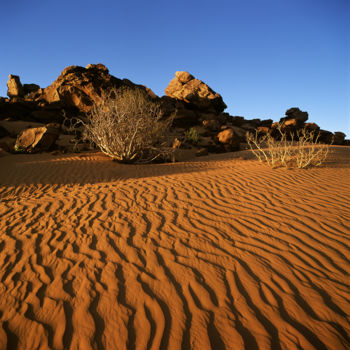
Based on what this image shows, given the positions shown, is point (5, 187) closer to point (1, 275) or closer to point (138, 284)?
point (1, 275)

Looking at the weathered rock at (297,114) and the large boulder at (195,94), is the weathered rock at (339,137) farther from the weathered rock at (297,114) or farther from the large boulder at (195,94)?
the large boulder at (195,94)

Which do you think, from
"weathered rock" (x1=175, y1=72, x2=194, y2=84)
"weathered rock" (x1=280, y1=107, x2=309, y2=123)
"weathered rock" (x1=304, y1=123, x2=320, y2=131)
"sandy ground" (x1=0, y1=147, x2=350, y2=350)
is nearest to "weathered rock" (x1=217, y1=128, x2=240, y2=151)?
"weathered rock" (x1=304, y1=123, x2=320, y2=131)

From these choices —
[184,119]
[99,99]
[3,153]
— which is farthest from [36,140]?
[184,119]

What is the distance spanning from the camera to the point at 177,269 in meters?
2.62

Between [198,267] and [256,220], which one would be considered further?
[256,220]

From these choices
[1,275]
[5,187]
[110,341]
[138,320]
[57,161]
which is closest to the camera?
[110,341]

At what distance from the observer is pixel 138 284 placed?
2404 mm

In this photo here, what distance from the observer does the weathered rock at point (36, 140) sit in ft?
31.3

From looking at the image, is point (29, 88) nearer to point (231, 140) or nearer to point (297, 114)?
point (231, 140)

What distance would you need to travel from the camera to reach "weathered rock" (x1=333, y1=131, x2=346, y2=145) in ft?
51.0

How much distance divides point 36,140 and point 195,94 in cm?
1382

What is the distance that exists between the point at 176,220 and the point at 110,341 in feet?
7.08

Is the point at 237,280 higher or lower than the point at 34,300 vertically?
higher

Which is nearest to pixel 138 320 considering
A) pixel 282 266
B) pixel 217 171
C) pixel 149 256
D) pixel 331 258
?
pixel 149 256
